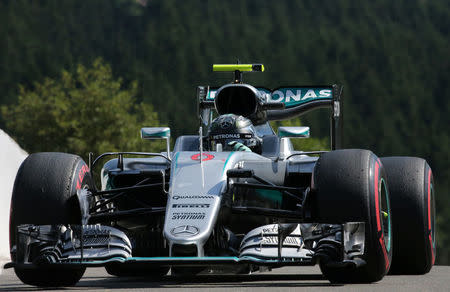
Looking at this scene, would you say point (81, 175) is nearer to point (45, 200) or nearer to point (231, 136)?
point (45, 200)

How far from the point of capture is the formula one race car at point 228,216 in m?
7.91

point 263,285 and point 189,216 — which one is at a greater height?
point 189,216

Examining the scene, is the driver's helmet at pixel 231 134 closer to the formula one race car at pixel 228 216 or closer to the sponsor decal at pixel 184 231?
the formula one race car at pixel 228 216

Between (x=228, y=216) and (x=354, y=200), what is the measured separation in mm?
1285

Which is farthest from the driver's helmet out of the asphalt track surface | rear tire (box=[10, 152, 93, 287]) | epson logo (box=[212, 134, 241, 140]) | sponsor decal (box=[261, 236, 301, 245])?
sponsor decal (box=[261, 236, 301, 245])

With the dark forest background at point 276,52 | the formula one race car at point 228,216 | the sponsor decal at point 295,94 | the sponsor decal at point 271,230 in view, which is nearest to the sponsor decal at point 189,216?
the formula one race car at point 228,216

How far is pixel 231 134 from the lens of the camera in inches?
415

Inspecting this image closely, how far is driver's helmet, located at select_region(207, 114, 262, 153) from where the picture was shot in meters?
10.5

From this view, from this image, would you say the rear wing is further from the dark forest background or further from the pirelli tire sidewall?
the dark forest background

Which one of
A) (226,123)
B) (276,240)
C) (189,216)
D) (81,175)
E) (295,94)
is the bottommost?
(276,240)

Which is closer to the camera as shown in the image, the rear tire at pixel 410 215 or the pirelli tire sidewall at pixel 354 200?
the pirelli tire sidewall at pixel 354 200

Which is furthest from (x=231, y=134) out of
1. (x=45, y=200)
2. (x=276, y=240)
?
(x=276, y=240)

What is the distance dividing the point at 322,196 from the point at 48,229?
7.52ft

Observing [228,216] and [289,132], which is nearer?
[228,216]
